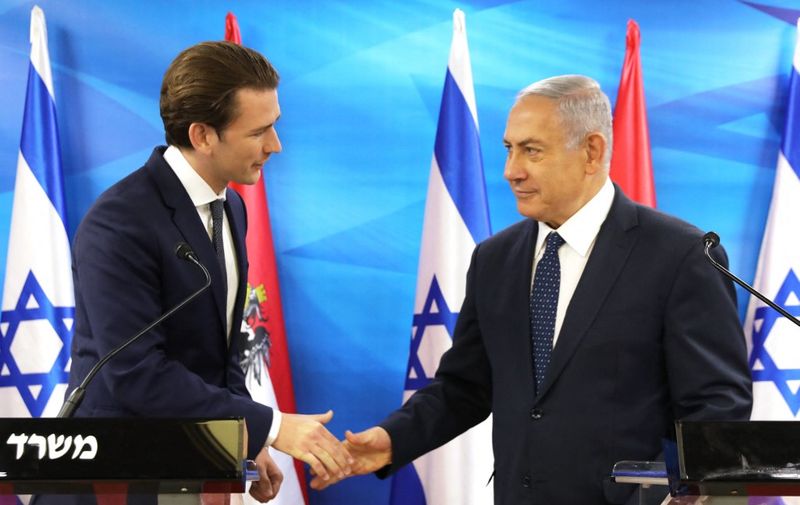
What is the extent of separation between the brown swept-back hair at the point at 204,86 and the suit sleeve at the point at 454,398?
829mm

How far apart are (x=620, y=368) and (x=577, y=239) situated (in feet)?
1.22

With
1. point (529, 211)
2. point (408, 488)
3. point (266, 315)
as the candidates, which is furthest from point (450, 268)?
point (529, 211)

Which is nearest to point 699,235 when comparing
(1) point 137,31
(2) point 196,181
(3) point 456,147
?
(2) point 196,181

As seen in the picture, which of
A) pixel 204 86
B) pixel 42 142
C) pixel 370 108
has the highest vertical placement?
pixel 370 108

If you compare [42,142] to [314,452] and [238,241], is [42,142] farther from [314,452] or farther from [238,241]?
[314,452]

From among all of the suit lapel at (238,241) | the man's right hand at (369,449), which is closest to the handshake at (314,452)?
the man's right hand at (369,449)

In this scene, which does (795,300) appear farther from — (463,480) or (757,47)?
(463,480)

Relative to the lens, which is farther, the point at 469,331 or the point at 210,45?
the point at 469,331

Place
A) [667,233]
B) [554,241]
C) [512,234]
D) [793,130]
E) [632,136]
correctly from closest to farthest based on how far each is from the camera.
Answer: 1. [667,233]
2. [554,241]
3. [512,234]
4. [793,130]
5. [632,136]

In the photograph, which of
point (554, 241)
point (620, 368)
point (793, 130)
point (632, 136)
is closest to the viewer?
point (620, 368)

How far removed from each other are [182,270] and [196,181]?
0.26 meters

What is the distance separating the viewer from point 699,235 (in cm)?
269

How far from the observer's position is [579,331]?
2635mm

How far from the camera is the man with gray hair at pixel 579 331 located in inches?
101
